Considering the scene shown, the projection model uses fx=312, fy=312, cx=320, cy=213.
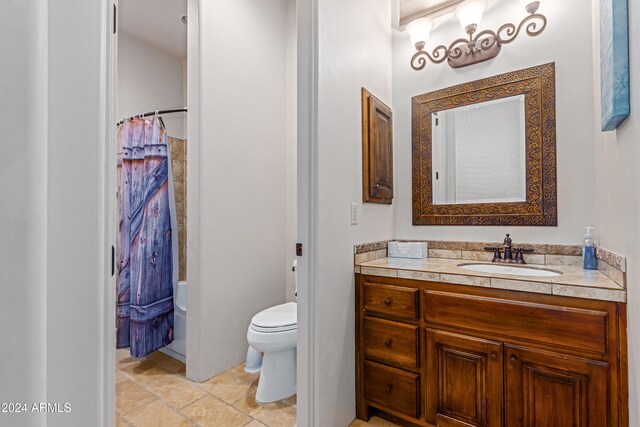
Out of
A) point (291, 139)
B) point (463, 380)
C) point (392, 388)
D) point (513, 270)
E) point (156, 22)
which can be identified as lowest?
point (392, 388)

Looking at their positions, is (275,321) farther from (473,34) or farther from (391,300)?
(473,34)

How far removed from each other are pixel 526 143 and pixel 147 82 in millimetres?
3300

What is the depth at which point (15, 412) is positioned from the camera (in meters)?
0.49

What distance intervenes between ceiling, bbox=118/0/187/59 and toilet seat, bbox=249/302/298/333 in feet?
8.64

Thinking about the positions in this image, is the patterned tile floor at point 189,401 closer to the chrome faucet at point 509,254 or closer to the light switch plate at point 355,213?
the light switch plate at point 355,213

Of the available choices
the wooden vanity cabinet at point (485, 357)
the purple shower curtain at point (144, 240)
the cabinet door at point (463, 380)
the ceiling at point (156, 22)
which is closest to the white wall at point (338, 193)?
the wooden vanity cabinet at point (485, 357)

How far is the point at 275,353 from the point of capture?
6.12 ft

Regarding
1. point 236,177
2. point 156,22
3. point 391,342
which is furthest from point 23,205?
point 156,22

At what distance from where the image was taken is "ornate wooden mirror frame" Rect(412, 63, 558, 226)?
1.70 m

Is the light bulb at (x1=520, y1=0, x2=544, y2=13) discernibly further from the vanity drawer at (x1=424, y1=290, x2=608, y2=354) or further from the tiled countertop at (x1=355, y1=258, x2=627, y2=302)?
the vanity drawer at (x1=424, y1=290, x2=608, y2=354)

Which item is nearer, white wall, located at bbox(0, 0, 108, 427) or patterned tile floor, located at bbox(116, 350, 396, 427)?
white wall, located at bbox(0, 0, 108, 427)

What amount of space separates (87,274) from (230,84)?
1880 mm

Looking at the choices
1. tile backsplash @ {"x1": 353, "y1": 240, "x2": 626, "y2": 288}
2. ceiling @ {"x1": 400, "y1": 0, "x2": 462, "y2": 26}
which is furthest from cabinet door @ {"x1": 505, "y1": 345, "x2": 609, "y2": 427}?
ceiling @ {"x1": 400, "y1": 0, "x2": 462, "y2": 26}

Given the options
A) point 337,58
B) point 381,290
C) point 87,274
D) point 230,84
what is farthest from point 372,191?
point 87,274
